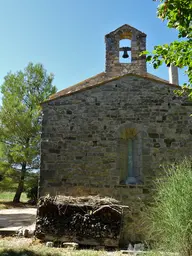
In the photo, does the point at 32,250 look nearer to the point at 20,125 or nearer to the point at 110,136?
the point at 110,136

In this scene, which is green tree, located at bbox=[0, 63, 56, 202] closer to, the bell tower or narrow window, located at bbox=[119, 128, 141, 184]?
the bell tower

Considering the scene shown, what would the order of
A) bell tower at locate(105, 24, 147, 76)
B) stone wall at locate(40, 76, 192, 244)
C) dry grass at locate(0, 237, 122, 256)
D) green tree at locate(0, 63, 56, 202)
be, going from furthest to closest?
green tree at locate(0, 63, 56, 202) < bell tower at locate(105, 24, 147, 76) < stone wall at locate(40, 76, 192, 244) < dry grass at locate(0, 237, 122, 256)

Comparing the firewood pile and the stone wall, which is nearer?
the firewood pile

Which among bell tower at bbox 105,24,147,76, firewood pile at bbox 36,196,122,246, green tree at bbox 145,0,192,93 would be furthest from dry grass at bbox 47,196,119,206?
bell tower at bbox 105,24,147,76

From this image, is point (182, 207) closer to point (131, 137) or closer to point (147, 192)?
point (147, 192)

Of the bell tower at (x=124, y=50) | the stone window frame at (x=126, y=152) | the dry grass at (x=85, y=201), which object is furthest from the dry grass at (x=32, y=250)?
the bell tower at (x=124, y=50)

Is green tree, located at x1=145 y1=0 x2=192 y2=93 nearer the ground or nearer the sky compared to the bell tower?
nearer the ground

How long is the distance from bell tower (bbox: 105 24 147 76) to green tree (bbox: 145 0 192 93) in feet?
15.6

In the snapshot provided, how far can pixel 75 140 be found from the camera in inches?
327

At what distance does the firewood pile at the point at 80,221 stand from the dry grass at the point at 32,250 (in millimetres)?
446

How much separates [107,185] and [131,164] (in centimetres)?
105

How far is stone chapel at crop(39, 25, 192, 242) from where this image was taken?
789 centimetres

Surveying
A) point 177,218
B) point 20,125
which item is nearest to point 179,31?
point 177,218

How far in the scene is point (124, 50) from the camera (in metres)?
10.6
